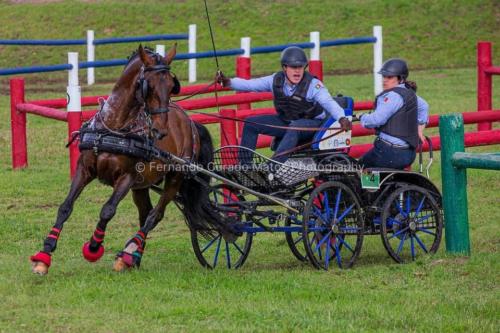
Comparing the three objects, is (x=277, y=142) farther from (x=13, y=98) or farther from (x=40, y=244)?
(x=13, y=98)

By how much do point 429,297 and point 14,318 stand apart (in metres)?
2.77

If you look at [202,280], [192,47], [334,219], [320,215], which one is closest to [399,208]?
[334,219]

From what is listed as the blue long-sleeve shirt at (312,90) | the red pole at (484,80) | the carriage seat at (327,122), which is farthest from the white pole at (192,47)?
the carriage seat at (327,122)

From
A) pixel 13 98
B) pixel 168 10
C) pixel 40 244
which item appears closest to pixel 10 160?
pixel 13 98

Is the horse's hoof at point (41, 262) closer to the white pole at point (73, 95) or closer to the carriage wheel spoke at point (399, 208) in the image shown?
the carriage wheel spoke at point (399, 208)

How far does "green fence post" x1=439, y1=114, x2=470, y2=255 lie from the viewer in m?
9.38

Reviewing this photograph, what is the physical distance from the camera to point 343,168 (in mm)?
9703

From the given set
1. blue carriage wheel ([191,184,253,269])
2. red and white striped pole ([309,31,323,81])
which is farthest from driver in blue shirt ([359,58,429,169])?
red and white striped pole ([309,31,323,81])

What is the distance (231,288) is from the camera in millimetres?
8422

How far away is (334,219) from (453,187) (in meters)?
0.96

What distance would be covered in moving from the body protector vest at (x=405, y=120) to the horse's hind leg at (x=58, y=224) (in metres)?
2.54

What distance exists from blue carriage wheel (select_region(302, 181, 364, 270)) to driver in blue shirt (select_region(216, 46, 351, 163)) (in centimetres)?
46

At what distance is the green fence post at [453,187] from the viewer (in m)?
9.38

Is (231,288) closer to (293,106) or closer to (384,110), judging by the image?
(293,106)
